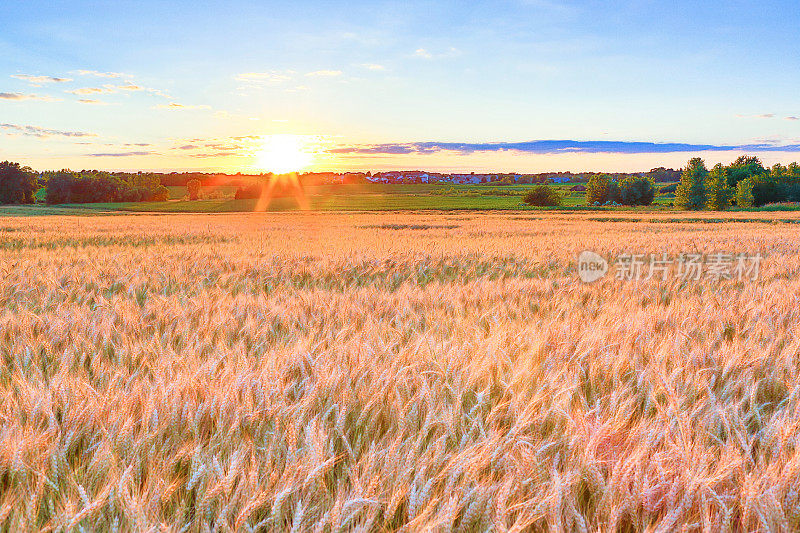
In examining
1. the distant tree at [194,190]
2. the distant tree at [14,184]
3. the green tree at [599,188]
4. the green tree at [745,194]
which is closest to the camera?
the green tree at [745,194]

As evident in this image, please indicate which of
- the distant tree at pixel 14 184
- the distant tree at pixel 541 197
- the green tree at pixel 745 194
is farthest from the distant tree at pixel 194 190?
the green tree at pixel 745 194

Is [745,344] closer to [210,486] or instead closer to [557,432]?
[557,432]

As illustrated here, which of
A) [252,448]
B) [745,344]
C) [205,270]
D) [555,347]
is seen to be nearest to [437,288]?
[555,347]

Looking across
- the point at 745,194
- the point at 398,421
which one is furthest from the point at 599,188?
the point at 398,421

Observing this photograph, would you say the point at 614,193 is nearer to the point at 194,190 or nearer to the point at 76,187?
the point at 194,190

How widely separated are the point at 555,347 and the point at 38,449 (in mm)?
2048

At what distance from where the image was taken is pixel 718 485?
1.18m

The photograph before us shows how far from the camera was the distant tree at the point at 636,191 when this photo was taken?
97250 mm

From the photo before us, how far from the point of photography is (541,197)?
93.8 m

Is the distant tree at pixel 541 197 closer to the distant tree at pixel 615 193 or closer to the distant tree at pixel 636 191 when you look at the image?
the distant tree at pixel 615 193

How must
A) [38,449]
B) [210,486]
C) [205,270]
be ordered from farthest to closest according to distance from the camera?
[205,270] < [38,449] < [210,486]

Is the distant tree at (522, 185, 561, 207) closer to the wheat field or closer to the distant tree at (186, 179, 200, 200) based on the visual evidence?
the distant tree at (186, 179, 200, 200)

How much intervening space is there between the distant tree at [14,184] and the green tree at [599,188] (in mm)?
111387

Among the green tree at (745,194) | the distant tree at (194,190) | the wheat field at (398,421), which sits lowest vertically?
the wheat field at (398,421)
